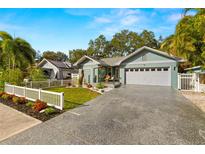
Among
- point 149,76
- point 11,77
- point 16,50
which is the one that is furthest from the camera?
point 16,50

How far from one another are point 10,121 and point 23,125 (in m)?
0.88

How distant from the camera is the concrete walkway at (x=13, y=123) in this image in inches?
172

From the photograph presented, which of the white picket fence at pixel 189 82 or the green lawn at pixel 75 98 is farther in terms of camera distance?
the white picket fence at pixel 189 82

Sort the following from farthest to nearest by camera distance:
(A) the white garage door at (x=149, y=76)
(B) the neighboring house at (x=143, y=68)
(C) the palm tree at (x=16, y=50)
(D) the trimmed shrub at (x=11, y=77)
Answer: (C) the palm tree at (x=16, y=50), (A) the white garage door at (x=149, y=76), (B) the neighboring house at (x=143, y=68), (D) the trimmed shrub at (x=11, y=77)

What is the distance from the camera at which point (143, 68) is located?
17.4 m

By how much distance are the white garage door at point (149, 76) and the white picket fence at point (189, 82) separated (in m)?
2.06

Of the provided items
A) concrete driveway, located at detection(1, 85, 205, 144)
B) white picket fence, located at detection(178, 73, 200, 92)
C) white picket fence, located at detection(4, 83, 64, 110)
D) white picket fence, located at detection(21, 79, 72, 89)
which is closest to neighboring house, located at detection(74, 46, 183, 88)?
white picket fence, located at detection(178, 73, 200, 92)

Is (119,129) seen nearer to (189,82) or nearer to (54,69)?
(189,82)

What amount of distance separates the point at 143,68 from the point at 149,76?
1.25 metres

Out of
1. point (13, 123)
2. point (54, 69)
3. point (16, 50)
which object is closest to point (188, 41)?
point (13, 123)

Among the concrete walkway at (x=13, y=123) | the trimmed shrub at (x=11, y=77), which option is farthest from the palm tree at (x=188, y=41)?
the trimmed shrub at (x=11, y=77)

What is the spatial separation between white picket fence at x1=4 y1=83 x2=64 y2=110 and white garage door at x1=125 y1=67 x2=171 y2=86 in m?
12.8

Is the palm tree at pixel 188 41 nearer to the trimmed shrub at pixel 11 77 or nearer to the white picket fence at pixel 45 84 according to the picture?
the white picket fence at pixel 45 84
